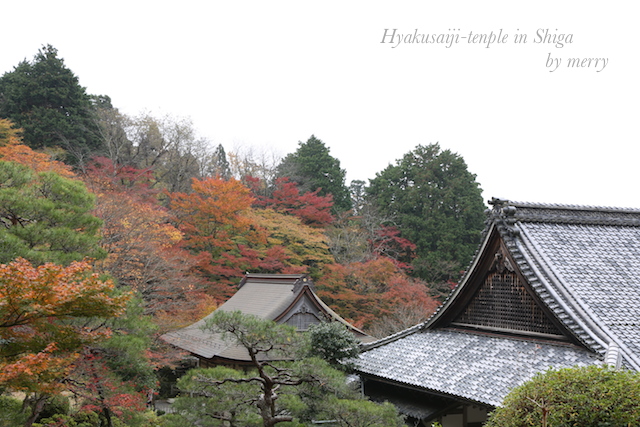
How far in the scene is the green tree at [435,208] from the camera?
2785 centimetres

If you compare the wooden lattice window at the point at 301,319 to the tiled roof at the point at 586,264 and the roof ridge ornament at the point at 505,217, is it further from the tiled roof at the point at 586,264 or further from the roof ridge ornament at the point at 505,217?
the tiled roof at the point at 586,264

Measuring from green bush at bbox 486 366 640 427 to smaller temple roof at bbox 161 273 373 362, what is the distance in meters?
12.1

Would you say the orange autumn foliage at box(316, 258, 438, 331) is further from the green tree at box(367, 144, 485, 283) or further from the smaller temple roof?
the green tree at box(367, 144, 485, 283)

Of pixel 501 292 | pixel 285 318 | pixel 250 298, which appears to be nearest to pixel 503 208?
pixel 501 292

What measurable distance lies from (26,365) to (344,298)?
53.3ft

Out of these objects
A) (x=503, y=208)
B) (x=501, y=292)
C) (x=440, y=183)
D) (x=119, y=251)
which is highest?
(x=440, y=183)

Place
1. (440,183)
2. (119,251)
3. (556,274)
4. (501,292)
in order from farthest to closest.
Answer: (440,183) < (119,251) < (501,292) < (556,274)

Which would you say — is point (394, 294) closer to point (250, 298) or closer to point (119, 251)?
point (250, 298)

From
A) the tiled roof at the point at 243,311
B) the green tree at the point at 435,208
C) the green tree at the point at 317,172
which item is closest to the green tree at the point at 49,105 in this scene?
the green tree at the point at 317,172

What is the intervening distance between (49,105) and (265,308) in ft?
62.3

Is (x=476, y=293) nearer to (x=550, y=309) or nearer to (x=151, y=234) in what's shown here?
(x=550, y=309)

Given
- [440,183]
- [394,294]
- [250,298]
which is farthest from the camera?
[440,183]

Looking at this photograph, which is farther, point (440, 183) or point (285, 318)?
point (440, 183)

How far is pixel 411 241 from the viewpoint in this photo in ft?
95.6
